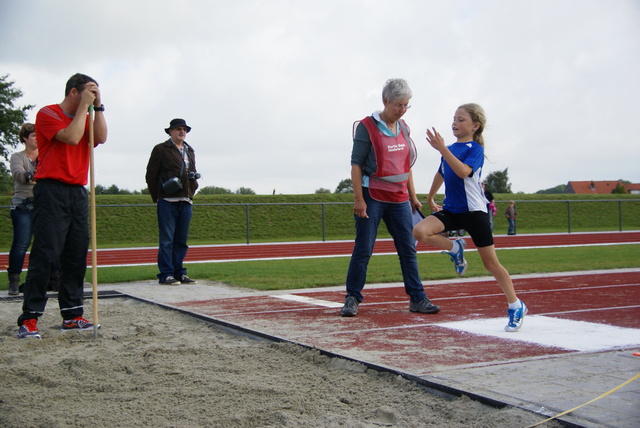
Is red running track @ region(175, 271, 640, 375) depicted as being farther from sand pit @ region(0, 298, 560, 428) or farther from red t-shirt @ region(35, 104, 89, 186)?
red t-shirt @ region(35, 104, 89, 186)

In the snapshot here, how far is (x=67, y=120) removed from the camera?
5367 mm

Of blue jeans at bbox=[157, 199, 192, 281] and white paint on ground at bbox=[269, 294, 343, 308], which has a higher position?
blue jeans at bbox=[157, 199, 192, 281]

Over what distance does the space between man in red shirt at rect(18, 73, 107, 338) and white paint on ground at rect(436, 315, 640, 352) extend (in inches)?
120

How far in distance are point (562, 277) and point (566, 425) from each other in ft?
22.7

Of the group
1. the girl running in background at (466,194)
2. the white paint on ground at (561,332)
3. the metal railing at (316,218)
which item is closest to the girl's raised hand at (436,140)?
the girl running in background at (466,194)

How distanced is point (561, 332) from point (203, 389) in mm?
2766

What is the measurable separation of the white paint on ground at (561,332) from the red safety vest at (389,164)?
1317 millimetres

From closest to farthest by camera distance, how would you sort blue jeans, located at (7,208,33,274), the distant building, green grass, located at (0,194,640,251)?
1. blue jeans, located at (7,208,33,274)
2. green grass, located at (0,194,640,251)
3. the distant building

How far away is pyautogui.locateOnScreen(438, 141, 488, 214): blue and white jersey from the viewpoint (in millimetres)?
5340

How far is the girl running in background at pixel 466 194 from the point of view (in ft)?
17.1

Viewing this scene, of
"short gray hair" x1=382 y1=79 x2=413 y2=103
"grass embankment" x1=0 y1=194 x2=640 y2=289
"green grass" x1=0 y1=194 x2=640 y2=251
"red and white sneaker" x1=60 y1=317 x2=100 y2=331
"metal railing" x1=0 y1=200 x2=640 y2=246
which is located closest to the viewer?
"red and white sneaker" x1=60 y1=317 x2=100 y2=331

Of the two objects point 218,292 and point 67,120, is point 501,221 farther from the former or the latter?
point 67,120

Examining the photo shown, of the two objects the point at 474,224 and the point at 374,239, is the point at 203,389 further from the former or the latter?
the point at 374,239

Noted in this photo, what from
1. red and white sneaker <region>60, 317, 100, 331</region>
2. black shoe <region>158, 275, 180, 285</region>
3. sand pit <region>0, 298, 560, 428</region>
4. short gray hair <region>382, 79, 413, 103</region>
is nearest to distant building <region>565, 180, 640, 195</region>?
black shoe <region>158, 275, 180, 285</region>
